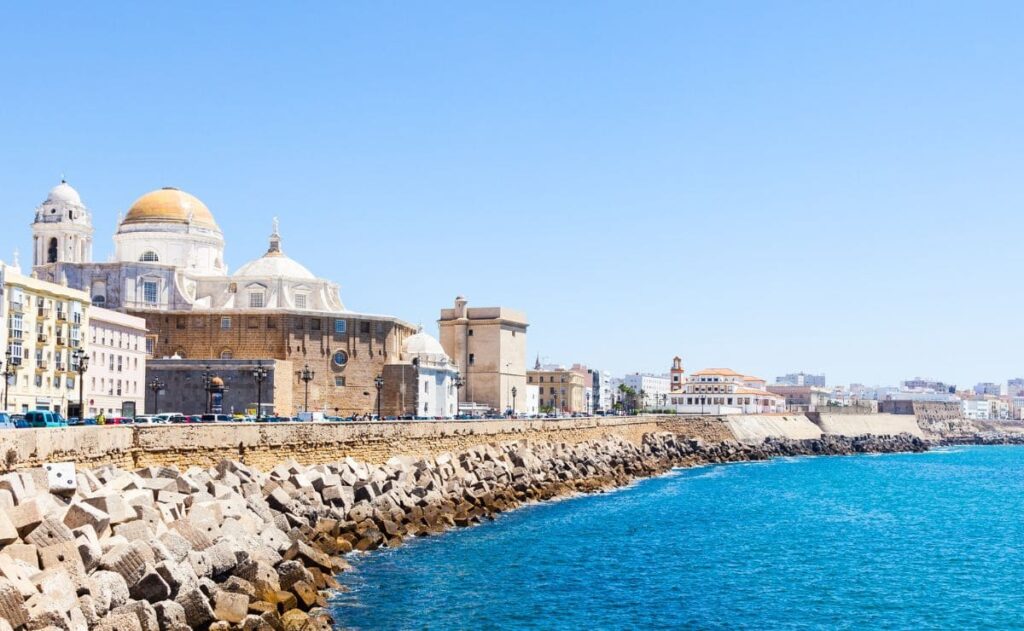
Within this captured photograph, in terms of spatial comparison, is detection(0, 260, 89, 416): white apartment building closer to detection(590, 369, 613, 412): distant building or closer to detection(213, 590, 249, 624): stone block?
detection(213, 590, 249, 624): stone block

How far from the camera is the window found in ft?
244

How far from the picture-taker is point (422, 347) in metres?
82.8

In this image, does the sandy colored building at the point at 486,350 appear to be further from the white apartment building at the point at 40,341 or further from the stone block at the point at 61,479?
the stone block at the point at 61,479

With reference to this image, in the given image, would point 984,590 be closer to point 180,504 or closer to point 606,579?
point 606,579

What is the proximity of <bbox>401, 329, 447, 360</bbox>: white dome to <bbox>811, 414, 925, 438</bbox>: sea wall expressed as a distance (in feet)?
211

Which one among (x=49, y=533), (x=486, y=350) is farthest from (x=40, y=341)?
(x=486, y=350)

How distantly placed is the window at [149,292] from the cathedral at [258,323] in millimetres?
69

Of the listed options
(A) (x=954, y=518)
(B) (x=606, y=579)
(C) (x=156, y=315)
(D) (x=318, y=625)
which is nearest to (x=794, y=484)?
(A) (x=954, y=518)

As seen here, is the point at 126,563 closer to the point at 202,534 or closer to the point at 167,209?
the point at 202,534

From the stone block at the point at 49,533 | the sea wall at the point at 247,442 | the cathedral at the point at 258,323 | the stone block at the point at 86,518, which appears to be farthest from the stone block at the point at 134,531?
the cathedral at the point at 258,323

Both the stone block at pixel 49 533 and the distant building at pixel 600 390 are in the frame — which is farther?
the distant building at pixel 600 390

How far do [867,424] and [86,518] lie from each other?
439 ft

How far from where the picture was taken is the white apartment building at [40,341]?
49594 millimetres

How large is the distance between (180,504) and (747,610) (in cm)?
1377
